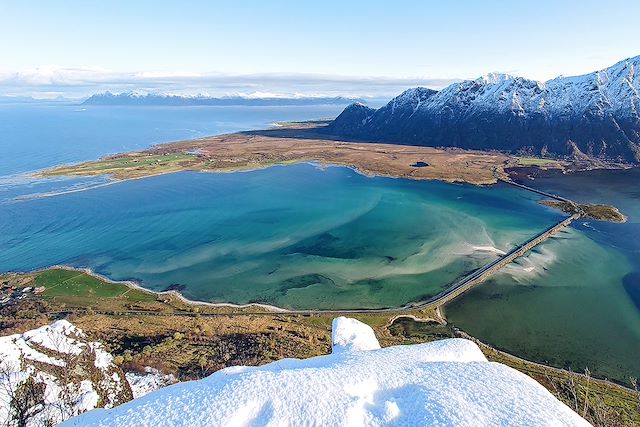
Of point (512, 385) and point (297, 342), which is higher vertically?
point (512, 385)

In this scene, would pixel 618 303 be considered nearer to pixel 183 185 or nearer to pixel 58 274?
pixel 58 274

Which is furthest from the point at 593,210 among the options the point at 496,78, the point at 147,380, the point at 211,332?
the point at 496,78

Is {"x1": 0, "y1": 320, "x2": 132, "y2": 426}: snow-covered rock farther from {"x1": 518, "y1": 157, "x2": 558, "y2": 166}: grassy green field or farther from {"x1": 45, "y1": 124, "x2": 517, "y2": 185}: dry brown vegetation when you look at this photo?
{"x1": 518, "y1": 157, "x2": 558, "y2": 166}: grassy green field

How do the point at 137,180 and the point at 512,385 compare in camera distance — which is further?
the point at 137,180

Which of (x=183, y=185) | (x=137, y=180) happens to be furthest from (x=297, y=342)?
(x=137, y=180)

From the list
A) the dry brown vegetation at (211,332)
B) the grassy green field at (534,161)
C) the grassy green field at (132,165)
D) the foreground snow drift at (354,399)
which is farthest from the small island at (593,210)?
the grassy green field at (132,165)

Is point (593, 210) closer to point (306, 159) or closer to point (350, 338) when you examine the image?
point (350, 338)
